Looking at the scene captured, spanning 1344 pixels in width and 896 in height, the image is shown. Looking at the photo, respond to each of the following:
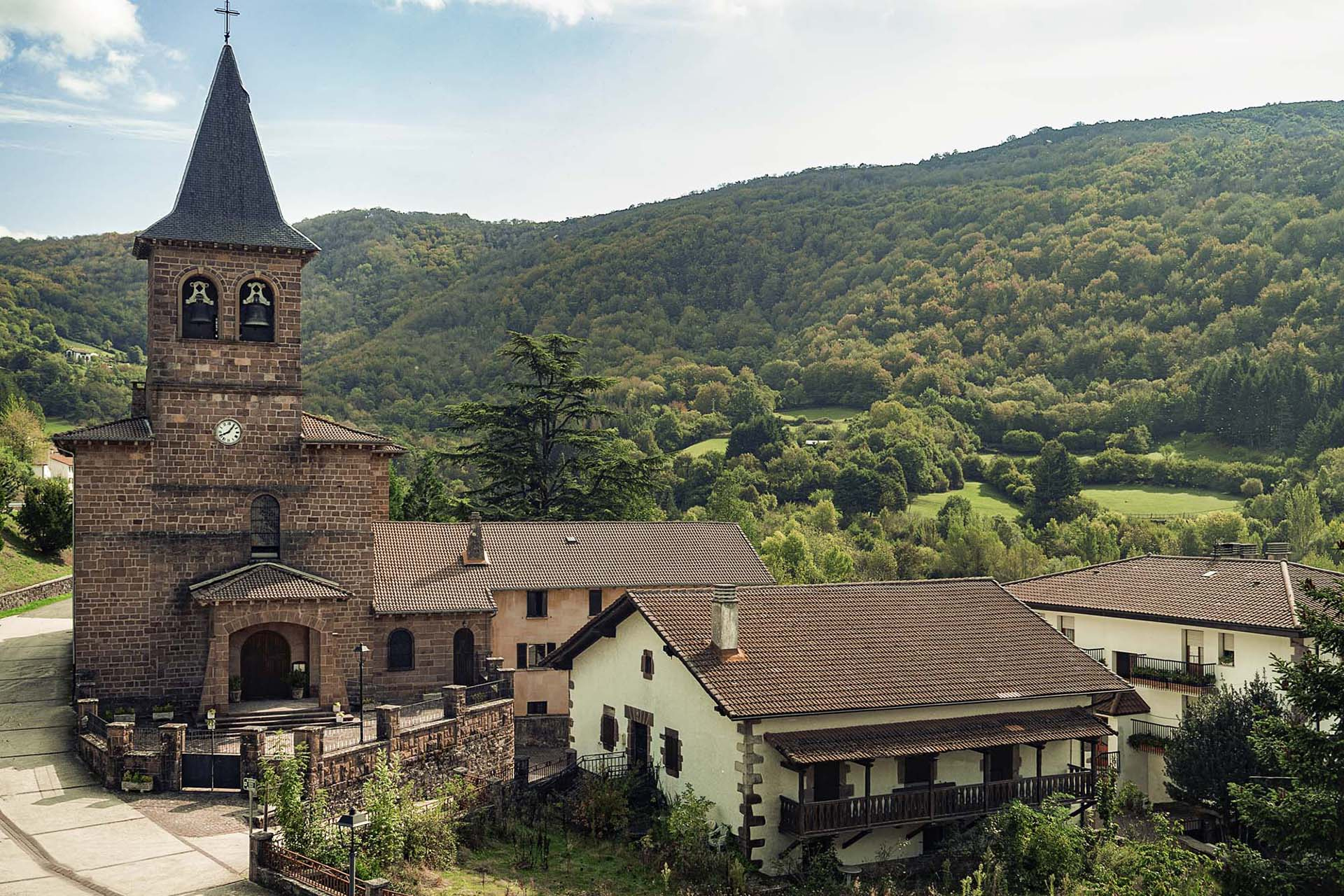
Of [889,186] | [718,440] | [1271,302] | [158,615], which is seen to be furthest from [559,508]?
[889,186]

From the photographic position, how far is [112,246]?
479 feet

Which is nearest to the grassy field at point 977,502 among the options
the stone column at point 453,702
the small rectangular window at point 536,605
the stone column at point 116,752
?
the small rectangular window at point 536,605

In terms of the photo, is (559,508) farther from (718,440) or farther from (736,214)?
(736,214)

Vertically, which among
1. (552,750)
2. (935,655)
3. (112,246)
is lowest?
(552,750)

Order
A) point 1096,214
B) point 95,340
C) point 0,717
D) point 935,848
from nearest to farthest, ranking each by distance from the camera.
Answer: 1. point 935,848
2. point 0,717
3. point 95,340
4. point 1096,214

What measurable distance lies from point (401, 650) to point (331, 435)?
7.59 meters

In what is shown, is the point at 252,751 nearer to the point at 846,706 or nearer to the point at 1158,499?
the point at 846,706

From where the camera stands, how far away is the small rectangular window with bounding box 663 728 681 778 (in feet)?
84.2

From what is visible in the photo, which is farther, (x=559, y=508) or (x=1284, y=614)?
(x=559, y=508)

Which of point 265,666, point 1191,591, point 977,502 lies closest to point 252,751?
point 265,666

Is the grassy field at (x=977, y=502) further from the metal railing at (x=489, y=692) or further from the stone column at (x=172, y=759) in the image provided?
the stone column at (x=172, y=759)

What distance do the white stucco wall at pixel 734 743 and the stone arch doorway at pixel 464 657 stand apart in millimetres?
9146

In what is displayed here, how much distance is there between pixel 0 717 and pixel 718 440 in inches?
3218

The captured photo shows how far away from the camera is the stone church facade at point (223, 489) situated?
3097 cm
